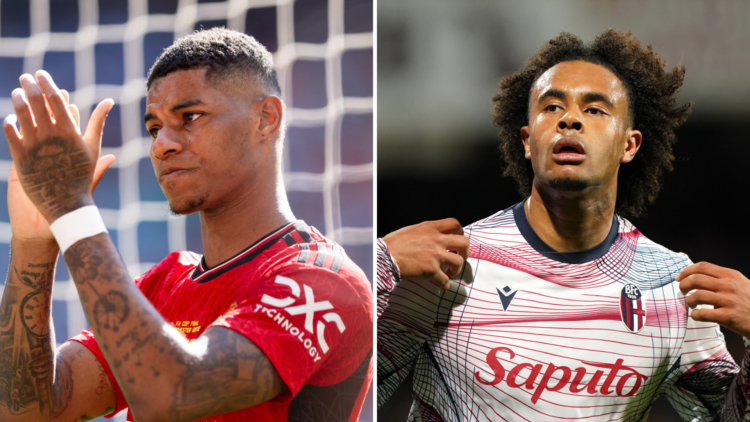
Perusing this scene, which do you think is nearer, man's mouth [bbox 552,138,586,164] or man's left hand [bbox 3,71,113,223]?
man's left hand [bbox 3,71,113,223]

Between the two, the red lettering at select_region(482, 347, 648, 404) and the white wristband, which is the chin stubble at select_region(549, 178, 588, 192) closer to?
the red lettering at select_region(482, 347, 648, 404)

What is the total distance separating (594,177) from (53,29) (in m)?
1.45

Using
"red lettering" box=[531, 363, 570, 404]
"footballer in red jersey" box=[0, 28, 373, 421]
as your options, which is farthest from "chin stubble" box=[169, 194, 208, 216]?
"red lettering" box=[531, 363, 570, 404]

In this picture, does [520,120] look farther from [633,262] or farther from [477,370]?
[477,370]

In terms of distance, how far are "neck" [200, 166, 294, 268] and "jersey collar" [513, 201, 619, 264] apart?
0.57 metres

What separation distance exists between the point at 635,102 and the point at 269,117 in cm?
88

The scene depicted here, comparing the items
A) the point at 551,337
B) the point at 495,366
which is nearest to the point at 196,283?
the point at 495,366

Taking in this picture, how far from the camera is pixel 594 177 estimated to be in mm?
1599

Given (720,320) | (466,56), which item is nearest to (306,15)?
(466,56)

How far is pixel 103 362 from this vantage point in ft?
4.92

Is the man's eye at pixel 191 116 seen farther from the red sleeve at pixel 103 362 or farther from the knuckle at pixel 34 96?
the red sleeve at pixel 103 362

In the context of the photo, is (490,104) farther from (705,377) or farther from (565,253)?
(705,377)

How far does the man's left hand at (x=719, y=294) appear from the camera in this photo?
1.51 metres

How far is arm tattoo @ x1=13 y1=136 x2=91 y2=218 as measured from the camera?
127 centimetres
